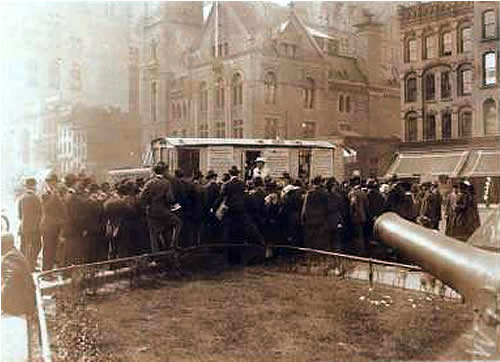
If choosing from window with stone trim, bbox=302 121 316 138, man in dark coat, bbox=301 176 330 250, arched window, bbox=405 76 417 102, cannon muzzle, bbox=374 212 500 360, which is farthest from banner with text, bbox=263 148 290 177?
cannon muzzle, bbox=374 212 500 360

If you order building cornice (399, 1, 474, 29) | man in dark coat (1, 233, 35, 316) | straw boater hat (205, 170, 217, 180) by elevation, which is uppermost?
building cornice (399, 1, 474, 29)

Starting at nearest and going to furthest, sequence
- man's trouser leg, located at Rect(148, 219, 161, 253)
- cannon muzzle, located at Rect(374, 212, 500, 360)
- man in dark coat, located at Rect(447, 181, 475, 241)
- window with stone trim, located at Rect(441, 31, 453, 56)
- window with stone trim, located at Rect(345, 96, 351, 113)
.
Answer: cannon muzzle, located at Rect(374, 212, 500, 360)
man in dark coat, located at Rect(447, 181, 475, 241)
window with stone trim, located at Rect(441, 31, 453, 56)
window with stone trim, located at Rect(345, 96, 351, 113)
man's trouser leg, located at Rect(148, 219, 161, 253)

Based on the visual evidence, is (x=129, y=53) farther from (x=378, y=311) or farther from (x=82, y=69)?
(x=378, y=311)

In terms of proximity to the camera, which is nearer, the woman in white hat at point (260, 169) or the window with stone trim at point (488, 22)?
the window with stone trim at point (488, 22)

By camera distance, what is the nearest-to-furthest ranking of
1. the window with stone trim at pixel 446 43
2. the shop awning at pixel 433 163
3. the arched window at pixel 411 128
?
the shop awning at pixel 433 163, the window with stone trim at pixel 446 43, the arched window at pixel 411 128

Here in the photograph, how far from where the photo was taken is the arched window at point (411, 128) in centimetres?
254

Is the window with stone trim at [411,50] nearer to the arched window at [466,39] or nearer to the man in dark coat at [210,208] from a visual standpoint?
the arched window at [466,39]

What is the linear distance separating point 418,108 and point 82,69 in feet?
4.58

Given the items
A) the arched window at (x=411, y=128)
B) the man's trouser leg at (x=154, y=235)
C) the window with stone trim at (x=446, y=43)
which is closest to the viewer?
the window with stone trim at (x=446, y=43)

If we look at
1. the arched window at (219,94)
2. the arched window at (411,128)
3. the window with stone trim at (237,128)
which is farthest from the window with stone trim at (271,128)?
the arched window at (411,128)

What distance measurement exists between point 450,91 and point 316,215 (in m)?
1.03

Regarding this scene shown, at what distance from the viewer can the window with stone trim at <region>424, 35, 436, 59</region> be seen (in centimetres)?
246

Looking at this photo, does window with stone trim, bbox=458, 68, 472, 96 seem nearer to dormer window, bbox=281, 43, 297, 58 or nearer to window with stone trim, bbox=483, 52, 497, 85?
window with stone trim, bbox=483, 52, 497, 85

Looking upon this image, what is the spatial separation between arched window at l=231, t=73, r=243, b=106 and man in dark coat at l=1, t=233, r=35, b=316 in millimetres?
1170
